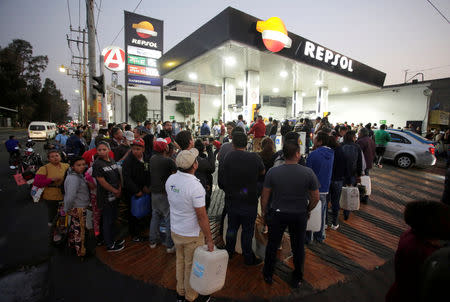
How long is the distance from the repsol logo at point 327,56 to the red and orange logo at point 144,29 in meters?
8.86

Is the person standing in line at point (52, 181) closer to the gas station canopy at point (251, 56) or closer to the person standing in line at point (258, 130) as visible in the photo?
the person standing in line at point (258, 130)

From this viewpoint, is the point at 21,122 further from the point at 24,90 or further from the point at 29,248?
the point at 29,248

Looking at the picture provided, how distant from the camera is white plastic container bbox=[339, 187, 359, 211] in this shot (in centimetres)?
409

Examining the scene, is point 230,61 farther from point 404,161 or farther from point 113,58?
point 404,161

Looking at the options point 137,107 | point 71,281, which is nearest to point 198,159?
point 71,281

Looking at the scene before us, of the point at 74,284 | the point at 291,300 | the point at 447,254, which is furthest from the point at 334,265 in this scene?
the point at 74,284

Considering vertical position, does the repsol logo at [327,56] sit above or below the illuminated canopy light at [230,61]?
above

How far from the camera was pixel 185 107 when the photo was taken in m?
29.5

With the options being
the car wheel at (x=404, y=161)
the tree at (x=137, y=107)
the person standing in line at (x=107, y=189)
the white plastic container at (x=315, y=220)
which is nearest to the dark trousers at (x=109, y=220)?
the person standing in line at (x=107, y=189)

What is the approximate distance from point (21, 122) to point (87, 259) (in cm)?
5602

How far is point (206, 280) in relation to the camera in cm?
195

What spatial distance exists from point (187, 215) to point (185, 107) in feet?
94.4

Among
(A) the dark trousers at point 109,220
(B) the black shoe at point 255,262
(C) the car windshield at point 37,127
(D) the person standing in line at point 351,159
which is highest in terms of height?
(C) the car windshield at point 37,127

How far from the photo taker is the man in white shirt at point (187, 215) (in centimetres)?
196
